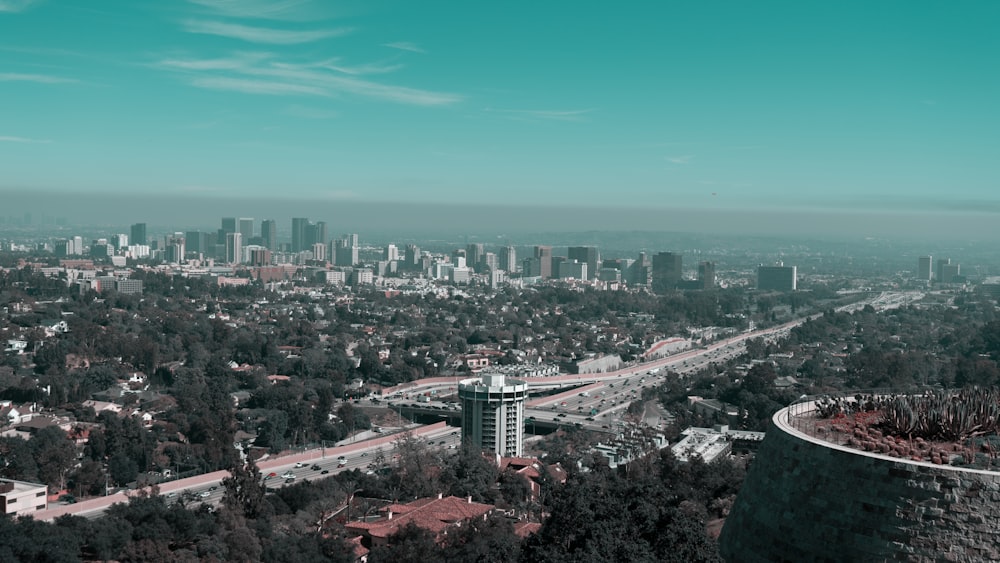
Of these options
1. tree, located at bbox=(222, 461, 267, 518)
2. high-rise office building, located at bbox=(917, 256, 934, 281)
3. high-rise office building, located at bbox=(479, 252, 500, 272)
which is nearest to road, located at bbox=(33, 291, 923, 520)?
tree, located at bbox=(222, 461, 267, 518)

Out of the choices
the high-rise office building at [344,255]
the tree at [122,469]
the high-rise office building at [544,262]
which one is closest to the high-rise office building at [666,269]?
the high-rise office building at [544,262]

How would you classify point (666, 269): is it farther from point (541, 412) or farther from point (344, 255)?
point (541, 412)

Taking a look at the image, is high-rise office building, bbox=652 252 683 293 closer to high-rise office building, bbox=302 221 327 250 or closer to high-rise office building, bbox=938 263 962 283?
high-rise office building, bbox=938 263 962 283

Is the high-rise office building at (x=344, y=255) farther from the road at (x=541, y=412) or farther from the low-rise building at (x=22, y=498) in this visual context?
the low-rise building at (x=22, y=498)

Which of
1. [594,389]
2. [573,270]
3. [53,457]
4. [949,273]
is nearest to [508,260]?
[573,270]

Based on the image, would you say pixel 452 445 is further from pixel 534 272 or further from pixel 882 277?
pixel 882 277

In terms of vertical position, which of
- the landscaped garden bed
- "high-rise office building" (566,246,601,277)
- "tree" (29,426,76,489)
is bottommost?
"tree" (29,426,76,489)
